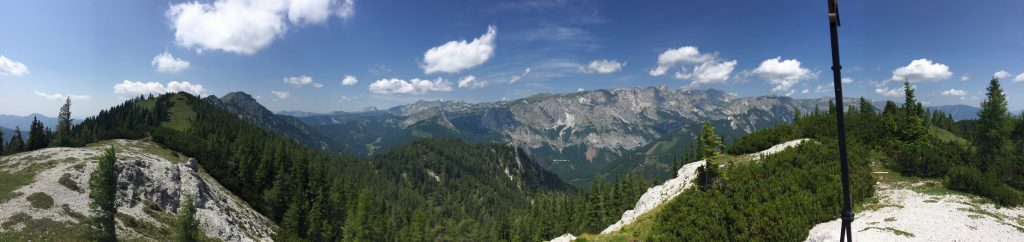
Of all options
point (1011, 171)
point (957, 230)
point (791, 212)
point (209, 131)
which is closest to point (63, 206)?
point (791, 212)

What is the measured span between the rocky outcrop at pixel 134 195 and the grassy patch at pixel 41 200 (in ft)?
1.34

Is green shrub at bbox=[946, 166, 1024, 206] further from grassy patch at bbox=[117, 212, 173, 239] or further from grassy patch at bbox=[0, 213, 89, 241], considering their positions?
grassy patch at bbox=[117, 212, 173, 239]

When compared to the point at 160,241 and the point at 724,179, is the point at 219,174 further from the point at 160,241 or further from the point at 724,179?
the point at 724,179

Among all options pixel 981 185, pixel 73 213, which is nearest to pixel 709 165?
pixel 981 185

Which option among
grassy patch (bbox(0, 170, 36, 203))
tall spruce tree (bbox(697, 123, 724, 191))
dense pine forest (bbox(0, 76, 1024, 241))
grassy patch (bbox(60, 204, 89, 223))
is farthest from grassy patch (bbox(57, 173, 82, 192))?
tall spruce tree (bbox(697, 123, 724, 191))

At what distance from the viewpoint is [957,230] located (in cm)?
2630

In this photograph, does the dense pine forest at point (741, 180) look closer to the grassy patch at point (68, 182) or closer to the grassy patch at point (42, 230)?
the grassy patch at point (68, 182)

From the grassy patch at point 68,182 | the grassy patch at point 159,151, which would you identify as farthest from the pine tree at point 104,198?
the grassy patch at point 159,151

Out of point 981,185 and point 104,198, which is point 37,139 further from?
point 981,185

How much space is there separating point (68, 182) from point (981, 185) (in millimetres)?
102791

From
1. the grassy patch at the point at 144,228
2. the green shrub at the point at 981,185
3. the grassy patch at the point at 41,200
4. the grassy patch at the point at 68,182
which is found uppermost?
the green shrub at the point at 981,185

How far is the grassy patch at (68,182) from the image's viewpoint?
59.0 meters

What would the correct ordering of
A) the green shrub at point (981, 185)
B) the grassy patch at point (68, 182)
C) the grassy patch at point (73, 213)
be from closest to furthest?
the green shrub at point (981, 185)
the grassy patch at point (73, 213)
the grassy patch at point (68, 182)

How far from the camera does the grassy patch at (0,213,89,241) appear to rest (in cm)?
4488
